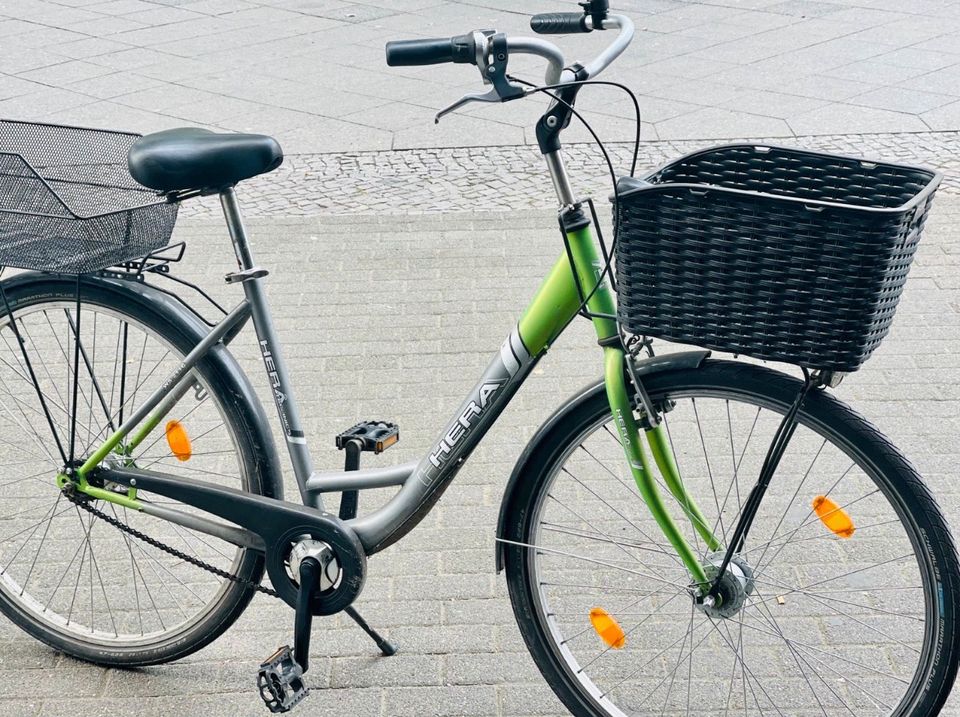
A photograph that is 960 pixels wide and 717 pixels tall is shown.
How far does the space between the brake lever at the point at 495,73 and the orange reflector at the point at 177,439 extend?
1193mm

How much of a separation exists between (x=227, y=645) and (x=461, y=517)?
94 centimetres

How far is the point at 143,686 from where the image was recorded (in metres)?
3.11

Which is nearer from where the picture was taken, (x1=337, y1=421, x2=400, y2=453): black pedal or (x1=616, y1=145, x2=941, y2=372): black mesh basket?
(x1=616, y1=145, x2=941, y2=372): black mesh basket

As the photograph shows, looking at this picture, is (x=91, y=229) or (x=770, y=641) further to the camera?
(x=770, y=641)

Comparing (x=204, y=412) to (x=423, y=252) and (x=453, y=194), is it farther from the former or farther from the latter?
(x=453, y=194)

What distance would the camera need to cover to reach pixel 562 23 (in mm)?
2332

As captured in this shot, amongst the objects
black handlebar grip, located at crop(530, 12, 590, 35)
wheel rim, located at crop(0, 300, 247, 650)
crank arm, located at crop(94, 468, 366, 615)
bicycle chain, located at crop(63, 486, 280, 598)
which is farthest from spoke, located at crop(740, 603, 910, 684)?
black handlebar grip, located at crop(530, 12, 590, 35)

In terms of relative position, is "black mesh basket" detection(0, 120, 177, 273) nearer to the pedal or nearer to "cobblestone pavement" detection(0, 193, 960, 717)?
the pedal

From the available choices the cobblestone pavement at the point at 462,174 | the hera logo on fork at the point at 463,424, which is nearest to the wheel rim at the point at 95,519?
the hera logo on fork at the point at 463,424

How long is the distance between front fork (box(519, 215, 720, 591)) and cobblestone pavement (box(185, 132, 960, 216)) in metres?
4.08

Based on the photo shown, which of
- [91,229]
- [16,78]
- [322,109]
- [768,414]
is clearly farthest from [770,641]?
[16,78]

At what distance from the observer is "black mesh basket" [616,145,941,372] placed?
2.02 m

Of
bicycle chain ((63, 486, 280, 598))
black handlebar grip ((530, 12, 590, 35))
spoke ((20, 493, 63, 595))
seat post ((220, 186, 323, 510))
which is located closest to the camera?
black handlebar grip ((530, 12, 590, 35))

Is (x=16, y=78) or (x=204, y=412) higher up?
(x=204, y=412)
